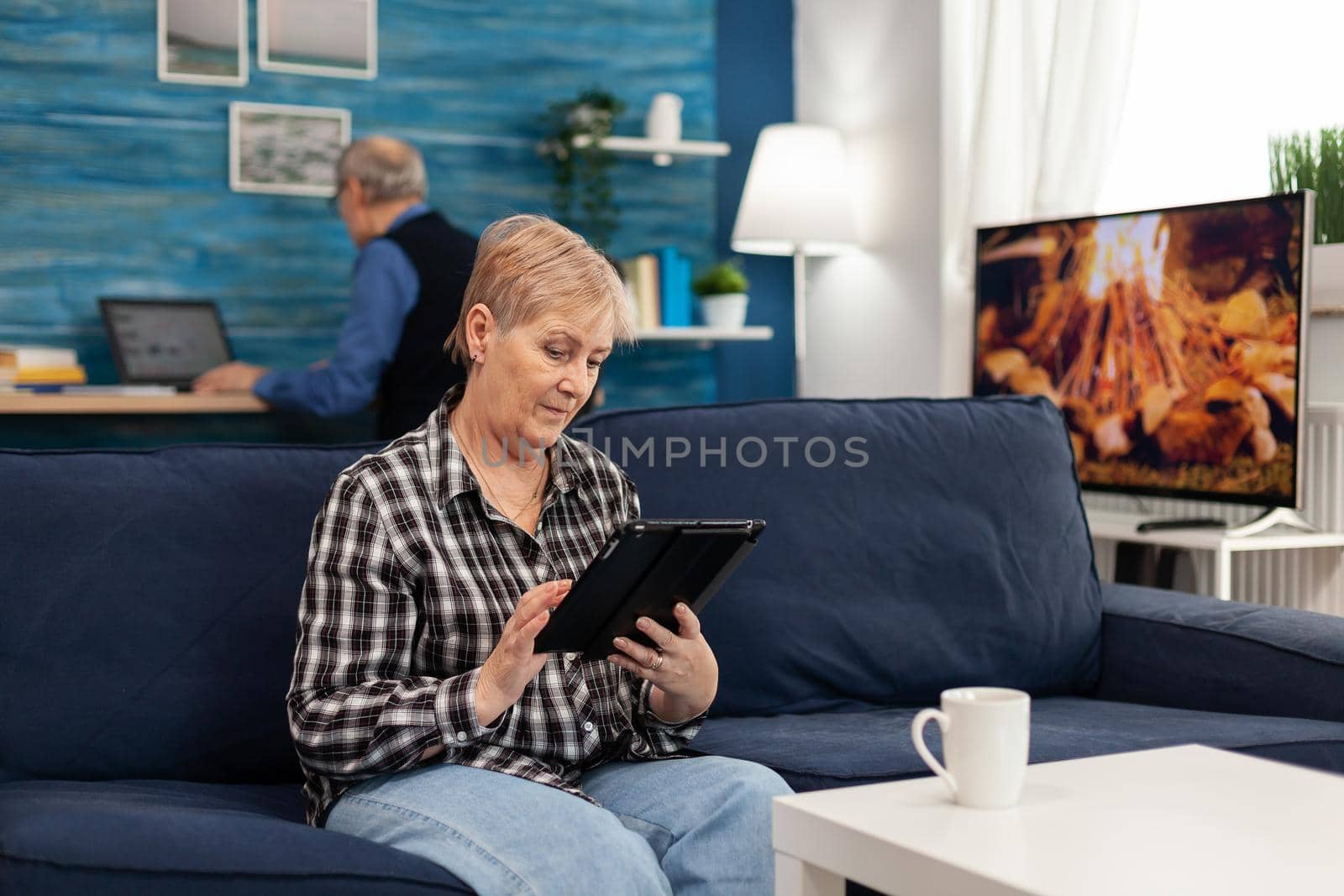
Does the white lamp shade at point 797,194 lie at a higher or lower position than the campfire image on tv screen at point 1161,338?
higher

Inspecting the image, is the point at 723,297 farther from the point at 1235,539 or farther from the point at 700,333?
the point at 1235,539

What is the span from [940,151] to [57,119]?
243cm

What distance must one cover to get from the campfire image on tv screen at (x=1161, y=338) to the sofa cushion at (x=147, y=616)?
72.6 inches

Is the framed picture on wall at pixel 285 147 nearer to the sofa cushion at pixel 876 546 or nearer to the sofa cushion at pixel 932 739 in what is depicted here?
the sofa cushion at pixel 876 546

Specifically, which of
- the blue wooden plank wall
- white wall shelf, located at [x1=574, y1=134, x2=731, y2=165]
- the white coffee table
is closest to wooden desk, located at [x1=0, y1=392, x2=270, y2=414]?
the blue wooden plank wall

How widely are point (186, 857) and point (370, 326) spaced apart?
2218mm

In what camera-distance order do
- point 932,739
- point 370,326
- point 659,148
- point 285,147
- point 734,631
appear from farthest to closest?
point 659,148
point 285,147
point 370,326
point 734,631
point 932,739

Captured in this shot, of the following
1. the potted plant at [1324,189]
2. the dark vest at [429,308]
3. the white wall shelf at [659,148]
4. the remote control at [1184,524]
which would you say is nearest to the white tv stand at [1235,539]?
the remote control at [1184,524]

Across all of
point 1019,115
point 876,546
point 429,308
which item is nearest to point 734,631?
point 876,546

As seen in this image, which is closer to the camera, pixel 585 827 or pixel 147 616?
pixel 585 827

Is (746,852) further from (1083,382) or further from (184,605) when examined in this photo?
(1083,382)

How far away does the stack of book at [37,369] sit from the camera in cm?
355

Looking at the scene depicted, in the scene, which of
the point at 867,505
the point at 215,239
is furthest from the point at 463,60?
the point at 867,505

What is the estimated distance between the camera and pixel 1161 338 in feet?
9.76
